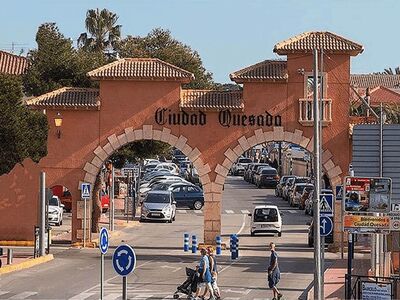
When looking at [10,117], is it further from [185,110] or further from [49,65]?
[49,65]

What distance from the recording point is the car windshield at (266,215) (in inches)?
1972

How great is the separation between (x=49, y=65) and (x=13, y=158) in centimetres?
1490

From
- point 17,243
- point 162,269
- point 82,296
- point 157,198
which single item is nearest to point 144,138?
point 17,243

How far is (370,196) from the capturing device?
88.2 ft

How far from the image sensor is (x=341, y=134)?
4450 cm

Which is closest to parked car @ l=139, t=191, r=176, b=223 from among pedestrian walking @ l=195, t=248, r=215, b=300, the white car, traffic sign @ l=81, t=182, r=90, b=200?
the white car

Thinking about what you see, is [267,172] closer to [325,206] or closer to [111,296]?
[325,206]

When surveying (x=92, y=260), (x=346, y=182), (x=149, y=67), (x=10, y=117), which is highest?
(x=149, y=67)

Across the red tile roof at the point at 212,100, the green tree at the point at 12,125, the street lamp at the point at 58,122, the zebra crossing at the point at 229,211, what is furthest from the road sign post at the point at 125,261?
the zebra crossing at the point at 229,211

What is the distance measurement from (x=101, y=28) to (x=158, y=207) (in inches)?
1353

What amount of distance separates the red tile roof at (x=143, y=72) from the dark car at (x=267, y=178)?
44747mm

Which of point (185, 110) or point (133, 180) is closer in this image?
point (185, 110)

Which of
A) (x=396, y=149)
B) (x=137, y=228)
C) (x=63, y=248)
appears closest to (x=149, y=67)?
(x=63, y=248)

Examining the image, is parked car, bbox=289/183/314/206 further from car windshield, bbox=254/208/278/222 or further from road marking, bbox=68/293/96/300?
road marking, bbox=68/293/96/300
